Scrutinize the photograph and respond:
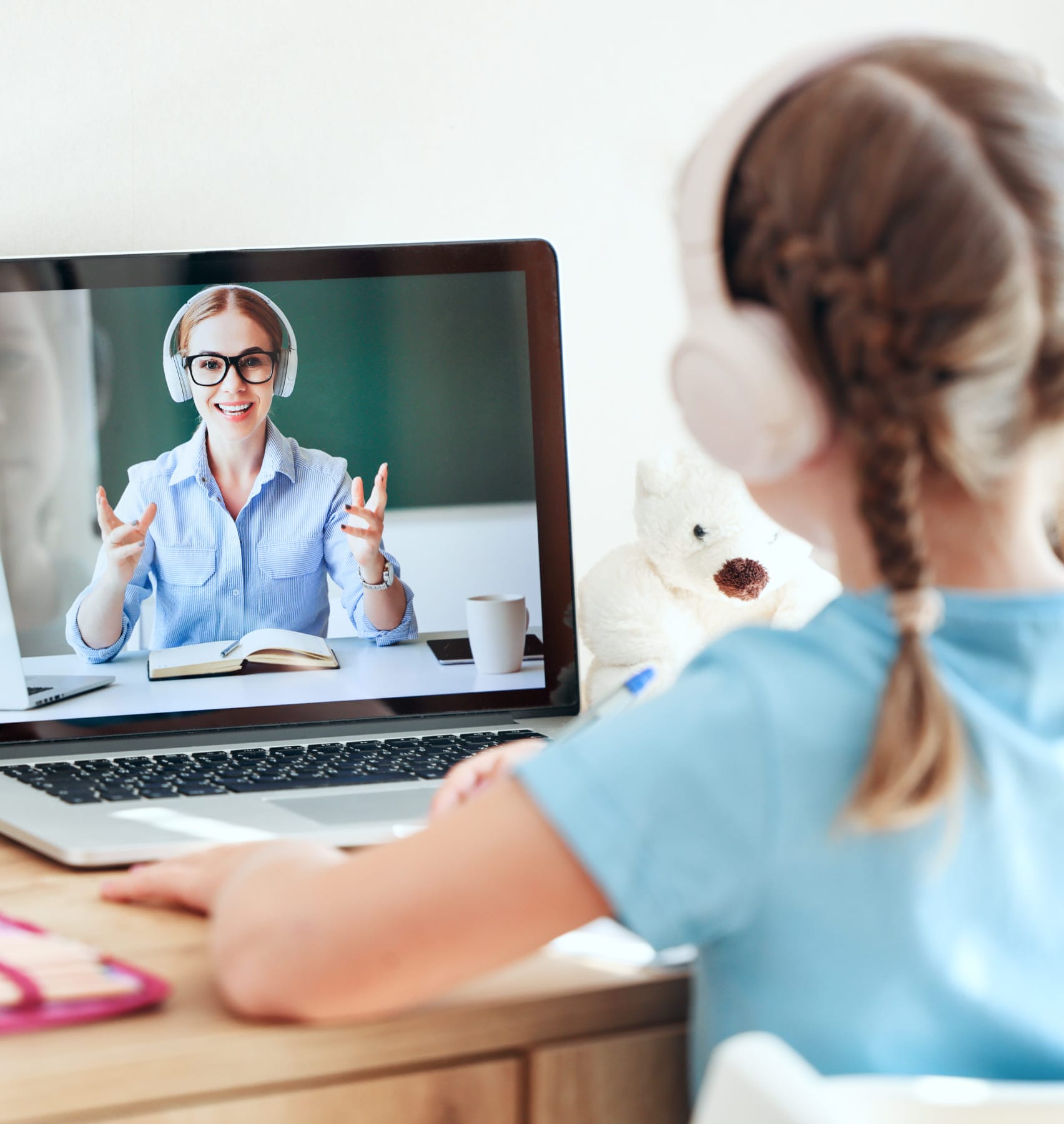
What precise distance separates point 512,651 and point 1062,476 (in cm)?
54

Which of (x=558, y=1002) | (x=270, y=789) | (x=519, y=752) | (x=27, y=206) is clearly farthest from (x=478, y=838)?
(x=27, y=206)

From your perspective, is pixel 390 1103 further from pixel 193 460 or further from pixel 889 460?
pixel 193 460

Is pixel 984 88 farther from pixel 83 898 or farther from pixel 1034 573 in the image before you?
pixel 83 898

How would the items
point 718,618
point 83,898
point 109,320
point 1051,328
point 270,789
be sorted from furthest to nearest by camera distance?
point 718,618
point 109,320
point 270,789
point 83,898
point 1051,328

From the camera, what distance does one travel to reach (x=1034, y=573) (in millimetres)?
456

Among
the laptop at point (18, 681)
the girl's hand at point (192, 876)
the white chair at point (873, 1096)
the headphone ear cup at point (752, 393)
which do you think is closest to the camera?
the white chair at point (873, 1096)

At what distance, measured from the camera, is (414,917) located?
1.35 ft

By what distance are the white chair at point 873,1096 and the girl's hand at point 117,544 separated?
0.68m

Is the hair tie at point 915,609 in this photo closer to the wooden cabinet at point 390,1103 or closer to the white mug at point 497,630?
the wooden cabinet at point 390,1103

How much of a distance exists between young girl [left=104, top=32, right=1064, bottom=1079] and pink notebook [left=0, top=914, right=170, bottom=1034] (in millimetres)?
46

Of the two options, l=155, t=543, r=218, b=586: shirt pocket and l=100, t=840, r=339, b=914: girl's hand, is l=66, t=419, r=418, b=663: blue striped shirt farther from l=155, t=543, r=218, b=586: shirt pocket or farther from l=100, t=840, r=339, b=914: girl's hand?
l=100, t=840, r=339, b=914: girl's hand

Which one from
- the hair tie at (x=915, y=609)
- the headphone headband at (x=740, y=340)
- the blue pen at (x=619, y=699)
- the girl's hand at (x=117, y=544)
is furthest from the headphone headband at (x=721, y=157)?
the girl's hand at (x=117, y=544)

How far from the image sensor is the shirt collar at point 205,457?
0.91 metres

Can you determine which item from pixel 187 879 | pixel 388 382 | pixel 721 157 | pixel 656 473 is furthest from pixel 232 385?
pixel 721 157
